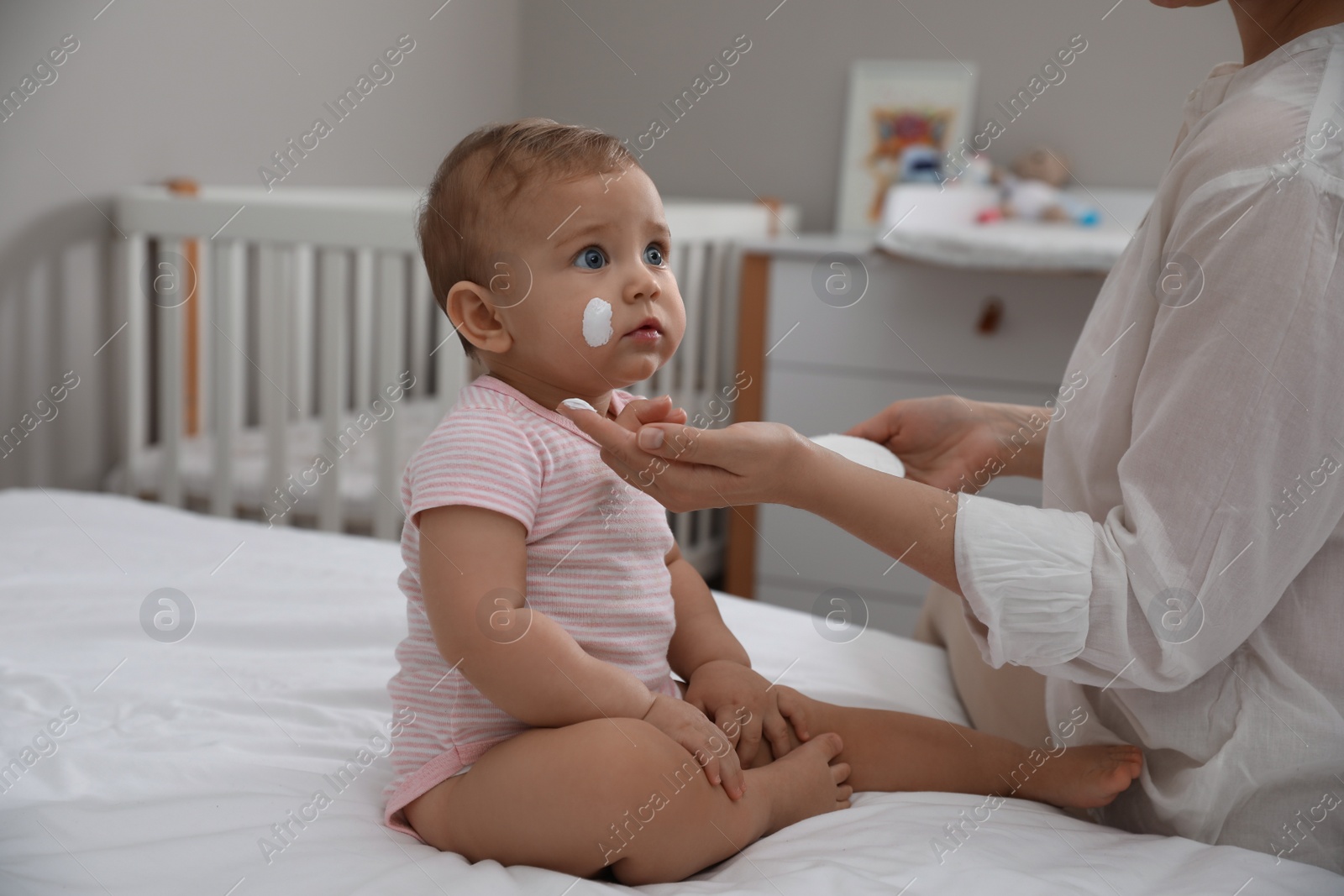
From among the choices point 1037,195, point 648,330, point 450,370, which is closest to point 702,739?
point 648,330

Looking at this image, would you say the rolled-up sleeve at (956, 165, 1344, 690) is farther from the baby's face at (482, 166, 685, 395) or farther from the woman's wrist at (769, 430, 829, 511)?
the baby's face at (482, 166, 685, 395)

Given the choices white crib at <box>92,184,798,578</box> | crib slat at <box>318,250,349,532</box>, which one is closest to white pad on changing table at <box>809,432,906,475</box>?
white crib at <box>92,184,798,578</box>

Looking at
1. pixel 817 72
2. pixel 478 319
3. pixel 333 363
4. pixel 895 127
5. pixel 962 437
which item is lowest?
pixel 333 363

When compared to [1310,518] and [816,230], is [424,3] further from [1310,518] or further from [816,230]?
[1310,518]

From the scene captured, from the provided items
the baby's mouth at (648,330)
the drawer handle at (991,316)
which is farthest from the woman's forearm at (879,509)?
the drawer handle at (991,316)

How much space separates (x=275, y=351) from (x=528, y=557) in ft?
4.47

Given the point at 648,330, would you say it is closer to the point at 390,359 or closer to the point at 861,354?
the point at 390,359

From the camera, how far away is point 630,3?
9.61ft

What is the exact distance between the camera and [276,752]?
0.84m

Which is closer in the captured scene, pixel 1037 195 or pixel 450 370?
pixel 450 370

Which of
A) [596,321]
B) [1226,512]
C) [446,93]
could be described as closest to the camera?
[1226,512]

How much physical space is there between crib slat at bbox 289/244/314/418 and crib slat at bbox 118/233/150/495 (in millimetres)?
275

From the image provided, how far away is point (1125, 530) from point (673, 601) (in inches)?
14.2

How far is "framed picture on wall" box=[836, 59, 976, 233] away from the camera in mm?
2760
